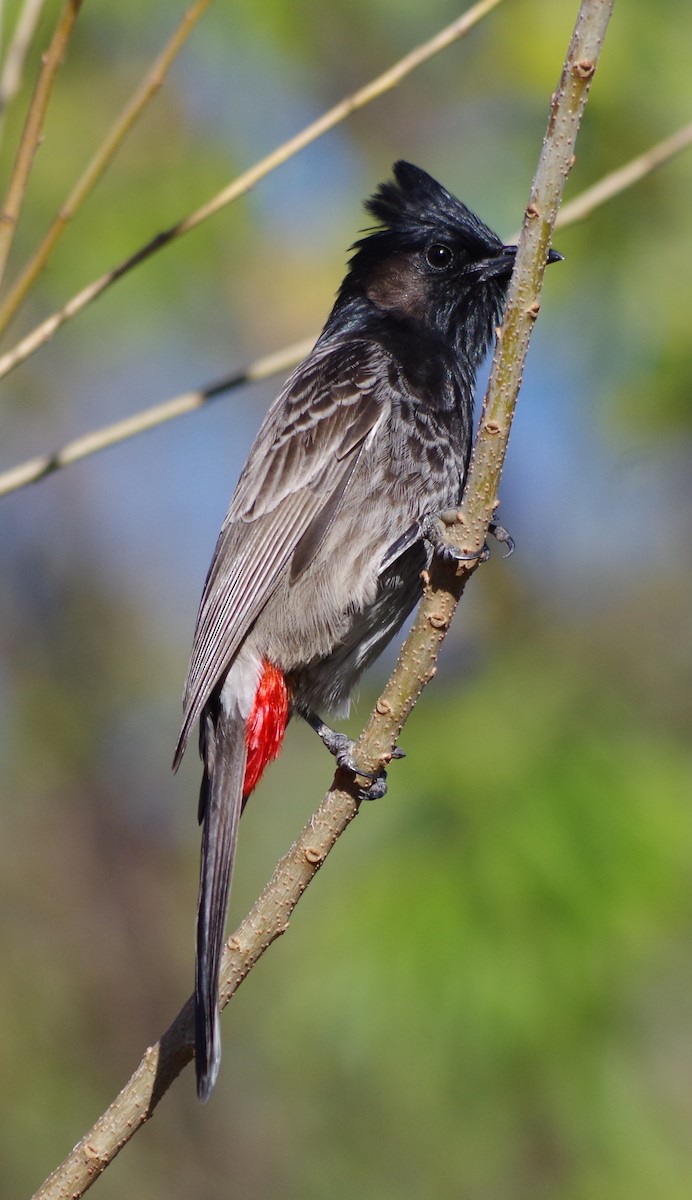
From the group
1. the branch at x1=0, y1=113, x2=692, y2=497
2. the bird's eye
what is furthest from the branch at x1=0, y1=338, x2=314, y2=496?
the bird's eye

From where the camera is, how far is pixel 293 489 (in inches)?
140

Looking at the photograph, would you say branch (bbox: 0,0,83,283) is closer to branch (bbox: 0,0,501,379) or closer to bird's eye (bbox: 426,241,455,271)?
branch (bbox: 0,0,501,379)

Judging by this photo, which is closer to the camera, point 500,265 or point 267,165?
point 267,165

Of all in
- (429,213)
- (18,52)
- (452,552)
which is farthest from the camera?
(429,213)

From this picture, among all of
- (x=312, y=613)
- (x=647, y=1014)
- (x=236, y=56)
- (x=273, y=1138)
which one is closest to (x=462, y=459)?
(x=312, y=613)

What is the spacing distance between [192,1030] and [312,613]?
A: 1.28m

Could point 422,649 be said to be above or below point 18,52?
below

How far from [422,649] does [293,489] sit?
1.19 m

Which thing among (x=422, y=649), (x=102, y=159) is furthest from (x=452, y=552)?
(x=102, y=159)

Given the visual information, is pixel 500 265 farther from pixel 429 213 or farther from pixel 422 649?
pixel 422 649

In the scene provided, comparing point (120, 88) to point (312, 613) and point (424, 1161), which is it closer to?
point (312, 613)

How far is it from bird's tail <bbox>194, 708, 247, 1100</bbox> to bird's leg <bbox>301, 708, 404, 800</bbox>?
9.4 inches

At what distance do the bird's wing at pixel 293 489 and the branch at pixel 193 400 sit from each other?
2.45 ft

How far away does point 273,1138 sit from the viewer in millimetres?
6031
